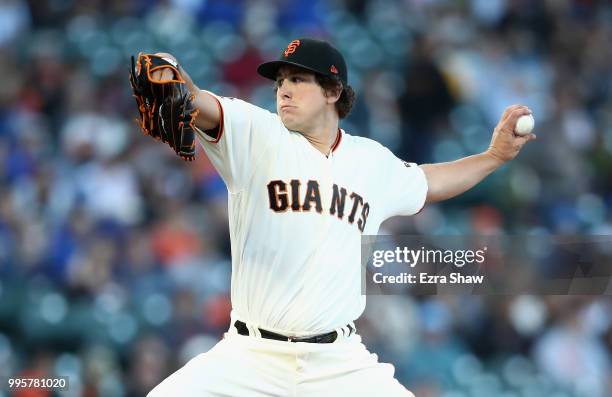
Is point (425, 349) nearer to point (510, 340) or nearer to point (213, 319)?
point (510, 340)

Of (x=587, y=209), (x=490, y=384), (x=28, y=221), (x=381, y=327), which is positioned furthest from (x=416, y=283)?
(x=28, y=221)

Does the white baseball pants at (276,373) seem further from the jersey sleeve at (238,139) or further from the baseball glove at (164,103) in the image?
the baseball glove at (164,103)

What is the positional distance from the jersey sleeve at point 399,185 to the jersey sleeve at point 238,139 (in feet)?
1.89

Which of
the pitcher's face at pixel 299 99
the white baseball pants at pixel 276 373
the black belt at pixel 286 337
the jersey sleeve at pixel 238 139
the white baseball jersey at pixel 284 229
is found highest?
the pitcher's face at pixel 299 99

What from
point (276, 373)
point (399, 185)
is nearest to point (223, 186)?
point (399, 185)

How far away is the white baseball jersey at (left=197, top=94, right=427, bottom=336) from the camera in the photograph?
12.4ft

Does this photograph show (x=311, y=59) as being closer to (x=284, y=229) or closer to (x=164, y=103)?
(x=284, y=229)

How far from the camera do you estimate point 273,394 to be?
3732 mm

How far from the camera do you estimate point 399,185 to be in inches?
168

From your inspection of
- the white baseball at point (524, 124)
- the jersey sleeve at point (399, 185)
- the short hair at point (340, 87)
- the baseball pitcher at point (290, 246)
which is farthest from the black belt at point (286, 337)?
the white baseball at point (524, 124)

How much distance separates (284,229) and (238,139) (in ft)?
1.30

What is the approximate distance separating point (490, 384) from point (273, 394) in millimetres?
3815

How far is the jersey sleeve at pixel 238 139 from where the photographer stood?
12.0 ft

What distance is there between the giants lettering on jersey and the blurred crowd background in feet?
9.77
